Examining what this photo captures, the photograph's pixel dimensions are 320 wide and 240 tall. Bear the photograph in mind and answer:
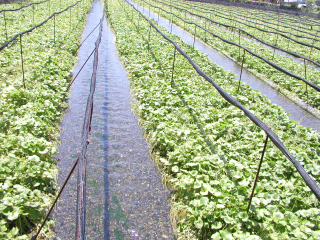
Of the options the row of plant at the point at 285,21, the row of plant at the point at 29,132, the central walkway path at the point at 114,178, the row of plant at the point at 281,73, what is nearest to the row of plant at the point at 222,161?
the central walkway path at the point at 114,178

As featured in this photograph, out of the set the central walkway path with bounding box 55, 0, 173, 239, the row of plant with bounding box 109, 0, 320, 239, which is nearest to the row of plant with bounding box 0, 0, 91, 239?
the central walkway path with bounding box 55, 0, 173, 239

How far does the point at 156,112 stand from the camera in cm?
589

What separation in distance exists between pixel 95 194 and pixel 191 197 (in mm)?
1573

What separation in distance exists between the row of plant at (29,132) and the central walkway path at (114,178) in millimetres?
284

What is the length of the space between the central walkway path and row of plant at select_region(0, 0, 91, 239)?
28 centimetres

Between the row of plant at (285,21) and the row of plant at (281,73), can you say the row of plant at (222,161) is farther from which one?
the row of plant at (285,21)

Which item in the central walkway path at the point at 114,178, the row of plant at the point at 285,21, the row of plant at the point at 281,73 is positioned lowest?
the central walkway path at the point at 114,178

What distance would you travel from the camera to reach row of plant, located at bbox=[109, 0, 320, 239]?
3.27 metres

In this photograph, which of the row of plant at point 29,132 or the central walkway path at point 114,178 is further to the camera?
the central walkway path at point 114,178

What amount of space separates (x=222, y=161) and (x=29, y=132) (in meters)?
3.63

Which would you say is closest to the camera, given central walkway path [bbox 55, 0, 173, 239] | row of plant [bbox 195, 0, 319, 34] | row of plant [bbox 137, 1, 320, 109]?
central walkway path [bbox 55, 0, 173, 239]

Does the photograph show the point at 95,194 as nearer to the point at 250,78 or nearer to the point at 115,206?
the point at 115,206

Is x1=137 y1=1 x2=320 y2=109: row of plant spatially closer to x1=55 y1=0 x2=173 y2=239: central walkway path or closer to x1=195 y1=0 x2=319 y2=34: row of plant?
x1=55 y1=0 x2=173 y2=239: central walkway path

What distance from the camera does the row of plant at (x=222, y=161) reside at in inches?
129
